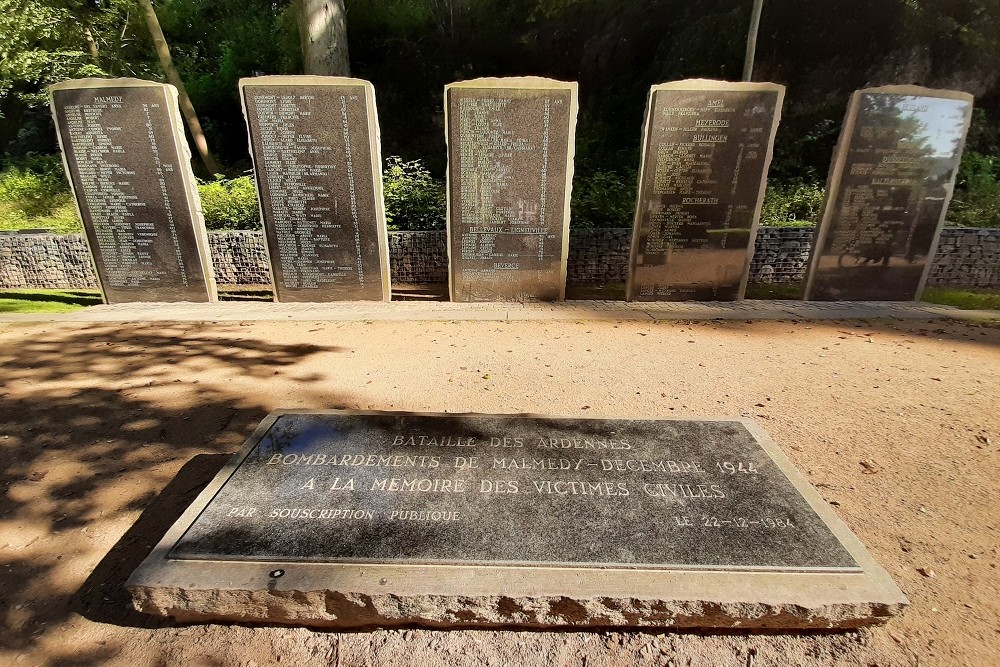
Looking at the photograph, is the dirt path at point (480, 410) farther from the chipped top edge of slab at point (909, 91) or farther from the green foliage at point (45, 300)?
the chipped top edge of slab at point (909, 91)

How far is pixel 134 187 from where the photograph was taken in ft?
22.9

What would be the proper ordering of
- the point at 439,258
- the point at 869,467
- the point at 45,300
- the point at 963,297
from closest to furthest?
the point at 869,467
the point at 45,300
the point at 963,297
the point at 439,258

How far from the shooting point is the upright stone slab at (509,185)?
6797 millimetres

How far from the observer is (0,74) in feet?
40.0

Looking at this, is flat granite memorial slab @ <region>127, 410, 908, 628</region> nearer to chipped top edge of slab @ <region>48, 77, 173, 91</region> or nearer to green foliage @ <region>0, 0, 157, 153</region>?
chipped top edge of slab @ <region>48, 77, 173, 91</region>

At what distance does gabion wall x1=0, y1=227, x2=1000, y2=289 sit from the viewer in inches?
340

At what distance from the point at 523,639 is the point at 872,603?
1497 millimetres

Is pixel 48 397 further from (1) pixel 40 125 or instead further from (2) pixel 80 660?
(1) pixel 40 125

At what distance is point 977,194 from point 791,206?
4.02 m

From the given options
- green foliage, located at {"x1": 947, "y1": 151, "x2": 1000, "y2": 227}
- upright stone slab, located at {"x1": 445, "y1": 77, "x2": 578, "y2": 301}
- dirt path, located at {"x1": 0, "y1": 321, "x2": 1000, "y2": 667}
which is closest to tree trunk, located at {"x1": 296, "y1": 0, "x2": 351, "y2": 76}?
upright stone slab, located at {"x1": 445, "y1": 77, "x2": 578, "y2": 301}

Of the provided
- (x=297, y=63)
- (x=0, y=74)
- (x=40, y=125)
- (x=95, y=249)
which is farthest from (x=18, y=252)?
(x=40, y=125)

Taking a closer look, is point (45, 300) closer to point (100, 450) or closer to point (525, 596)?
point (100, 450)

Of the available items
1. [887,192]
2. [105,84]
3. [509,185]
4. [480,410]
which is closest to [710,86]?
[509,185]

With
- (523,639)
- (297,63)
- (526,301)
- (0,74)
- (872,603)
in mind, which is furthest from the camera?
(297,63)
